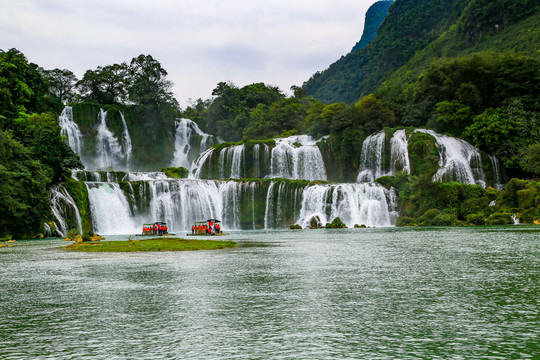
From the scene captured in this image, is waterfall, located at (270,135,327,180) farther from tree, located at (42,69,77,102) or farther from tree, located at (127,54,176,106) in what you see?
tree, located at (42,69,77,102)

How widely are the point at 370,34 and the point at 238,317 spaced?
200427mm

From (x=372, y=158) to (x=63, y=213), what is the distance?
35618 mm

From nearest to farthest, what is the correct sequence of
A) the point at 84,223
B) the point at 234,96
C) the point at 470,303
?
the point at 470,303 → the point at 84,223 → the point at 234,96

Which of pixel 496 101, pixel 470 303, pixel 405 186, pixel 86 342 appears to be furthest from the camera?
pixel 496 101

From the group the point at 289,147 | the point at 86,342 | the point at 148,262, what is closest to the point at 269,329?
the point at 86,342

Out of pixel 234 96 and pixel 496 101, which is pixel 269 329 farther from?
pixel 234 96

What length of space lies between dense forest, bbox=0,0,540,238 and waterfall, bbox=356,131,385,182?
4.05 feet

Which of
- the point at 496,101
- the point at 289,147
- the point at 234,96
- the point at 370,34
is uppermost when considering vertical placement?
the point at 370,34

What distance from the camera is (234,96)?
321ft

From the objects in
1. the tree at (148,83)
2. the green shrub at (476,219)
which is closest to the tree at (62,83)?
the tree at (148,83)

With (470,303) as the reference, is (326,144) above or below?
above

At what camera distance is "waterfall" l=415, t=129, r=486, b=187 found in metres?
55.3

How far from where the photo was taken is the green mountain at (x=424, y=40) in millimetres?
78188

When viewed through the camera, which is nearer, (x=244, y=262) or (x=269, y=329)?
(x=269, y=329)
